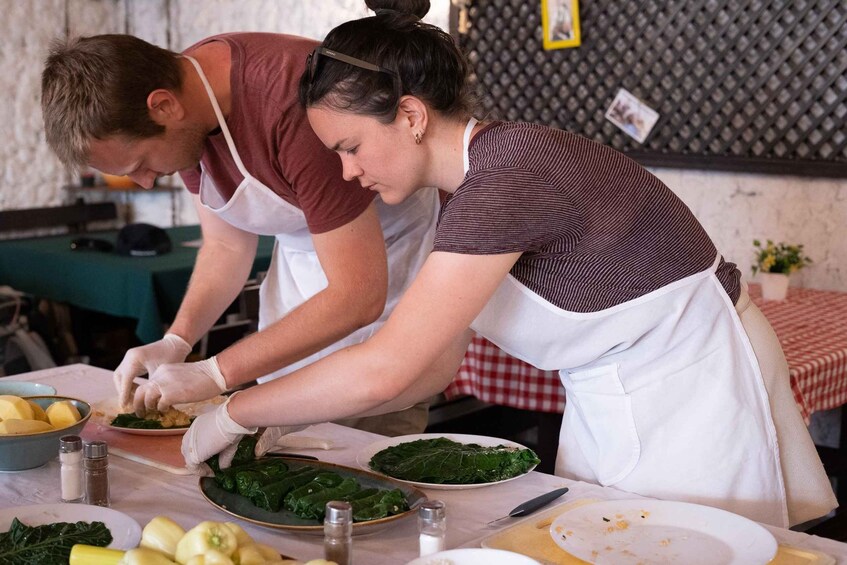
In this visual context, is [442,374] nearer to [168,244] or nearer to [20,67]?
[168,244]

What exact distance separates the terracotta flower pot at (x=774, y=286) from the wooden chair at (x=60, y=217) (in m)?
4.05

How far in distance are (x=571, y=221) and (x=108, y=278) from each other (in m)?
3.13

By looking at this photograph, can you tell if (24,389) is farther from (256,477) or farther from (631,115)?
(631,115)

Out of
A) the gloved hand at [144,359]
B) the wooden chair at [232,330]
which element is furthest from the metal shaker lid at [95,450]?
the wooden chair at [232,330]

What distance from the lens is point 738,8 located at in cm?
372

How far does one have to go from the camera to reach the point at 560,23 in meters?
4.25

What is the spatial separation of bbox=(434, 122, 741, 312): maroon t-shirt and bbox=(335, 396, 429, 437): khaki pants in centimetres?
79

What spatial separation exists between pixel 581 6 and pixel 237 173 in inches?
111

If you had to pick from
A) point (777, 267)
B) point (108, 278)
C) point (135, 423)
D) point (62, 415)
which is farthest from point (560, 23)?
point (62, 415)

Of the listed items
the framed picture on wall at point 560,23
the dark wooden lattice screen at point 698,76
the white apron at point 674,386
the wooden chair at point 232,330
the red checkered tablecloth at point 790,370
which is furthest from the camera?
the framed picture on wall at point 560,23

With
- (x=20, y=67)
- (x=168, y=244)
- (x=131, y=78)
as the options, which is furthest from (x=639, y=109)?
(x=20, y=67)

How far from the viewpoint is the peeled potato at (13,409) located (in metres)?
1.59

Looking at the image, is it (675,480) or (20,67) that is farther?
(20,67)

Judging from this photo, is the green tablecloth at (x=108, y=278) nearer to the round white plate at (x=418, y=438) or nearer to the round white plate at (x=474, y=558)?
the round white plate at (x=418, y=438)
